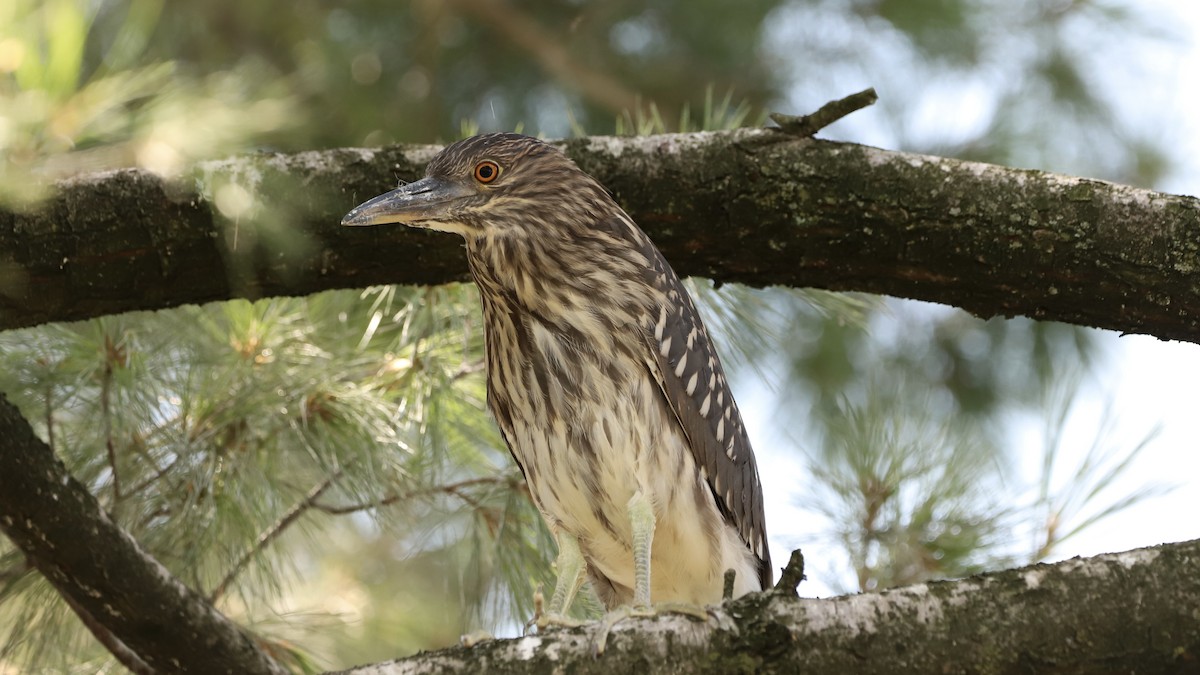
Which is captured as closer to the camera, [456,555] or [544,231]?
[544,231]

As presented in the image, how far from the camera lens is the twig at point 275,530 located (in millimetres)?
3691

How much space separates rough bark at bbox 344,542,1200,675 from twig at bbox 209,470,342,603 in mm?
1500

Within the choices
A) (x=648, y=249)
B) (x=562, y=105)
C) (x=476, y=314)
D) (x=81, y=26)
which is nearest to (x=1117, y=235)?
(x=648, y=249)

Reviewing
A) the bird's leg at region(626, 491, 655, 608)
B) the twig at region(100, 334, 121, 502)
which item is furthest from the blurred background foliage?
the bird's leg at region(626, 491, 655, 608)

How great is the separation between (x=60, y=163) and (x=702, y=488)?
5.74ft

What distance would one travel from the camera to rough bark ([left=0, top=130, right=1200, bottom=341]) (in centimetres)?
304

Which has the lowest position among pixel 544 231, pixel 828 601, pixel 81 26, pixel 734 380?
pixel 828 601

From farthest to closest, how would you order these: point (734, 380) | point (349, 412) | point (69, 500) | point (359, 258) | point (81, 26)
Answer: point (734, 380), point (349, 412), point (359, 258), point (69, 500), point (81, 26)

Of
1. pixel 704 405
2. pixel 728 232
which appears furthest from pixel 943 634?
pixel 728 232

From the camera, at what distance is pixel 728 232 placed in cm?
330

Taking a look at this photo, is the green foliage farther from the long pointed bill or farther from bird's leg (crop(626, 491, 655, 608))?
bird's leg (crop(626, 491, 655, 608))

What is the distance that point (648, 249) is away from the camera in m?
3.18

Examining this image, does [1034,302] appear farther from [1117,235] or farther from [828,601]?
[828,601]

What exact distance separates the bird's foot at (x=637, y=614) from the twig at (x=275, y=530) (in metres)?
1.46
